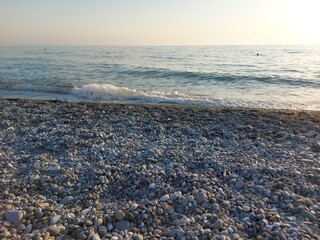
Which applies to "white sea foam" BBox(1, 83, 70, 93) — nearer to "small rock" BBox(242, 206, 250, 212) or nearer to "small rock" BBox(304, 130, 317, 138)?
"small rock" BBox(304, 130, 317, 138)

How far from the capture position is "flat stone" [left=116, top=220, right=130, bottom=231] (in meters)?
3.65

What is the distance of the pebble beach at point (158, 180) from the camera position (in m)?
3.63

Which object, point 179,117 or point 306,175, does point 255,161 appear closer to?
point 306,175

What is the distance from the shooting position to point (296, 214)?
3.86 meters

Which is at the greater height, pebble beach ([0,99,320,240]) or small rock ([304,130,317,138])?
small rock ([304,130,317,138])

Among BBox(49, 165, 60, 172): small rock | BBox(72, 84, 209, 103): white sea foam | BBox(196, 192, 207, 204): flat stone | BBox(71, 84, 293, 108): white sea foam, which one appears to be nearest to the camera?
BBox(196, 192, 207, 204): flat stone

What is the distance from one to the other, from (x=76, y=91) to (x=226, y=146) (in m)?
11.4

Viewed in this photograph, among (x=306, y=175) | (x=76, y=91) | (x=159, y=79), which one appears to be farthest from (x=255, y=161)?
(x=159, y=79)

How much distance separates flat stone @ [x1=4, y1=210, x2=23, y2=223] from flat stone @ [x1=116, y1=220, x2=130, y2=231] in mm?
1343

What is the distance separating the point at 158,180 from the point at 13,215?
224 cm

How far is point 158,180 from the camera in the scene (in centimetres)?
478

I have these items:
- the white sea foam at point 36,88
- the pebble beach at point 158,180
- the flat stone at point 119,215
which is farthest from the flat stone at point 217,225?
the white sea foam at point 36,88

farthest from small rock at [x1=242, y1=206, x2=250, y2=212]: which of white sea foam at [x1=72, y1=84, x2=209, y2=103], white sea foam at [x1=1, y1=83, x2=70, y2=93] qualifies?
white sea foam at [x1=1, y1=83, x2=70, y2=93]

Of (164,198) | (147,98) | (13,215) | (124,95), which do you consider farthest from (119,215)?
(124,95)
